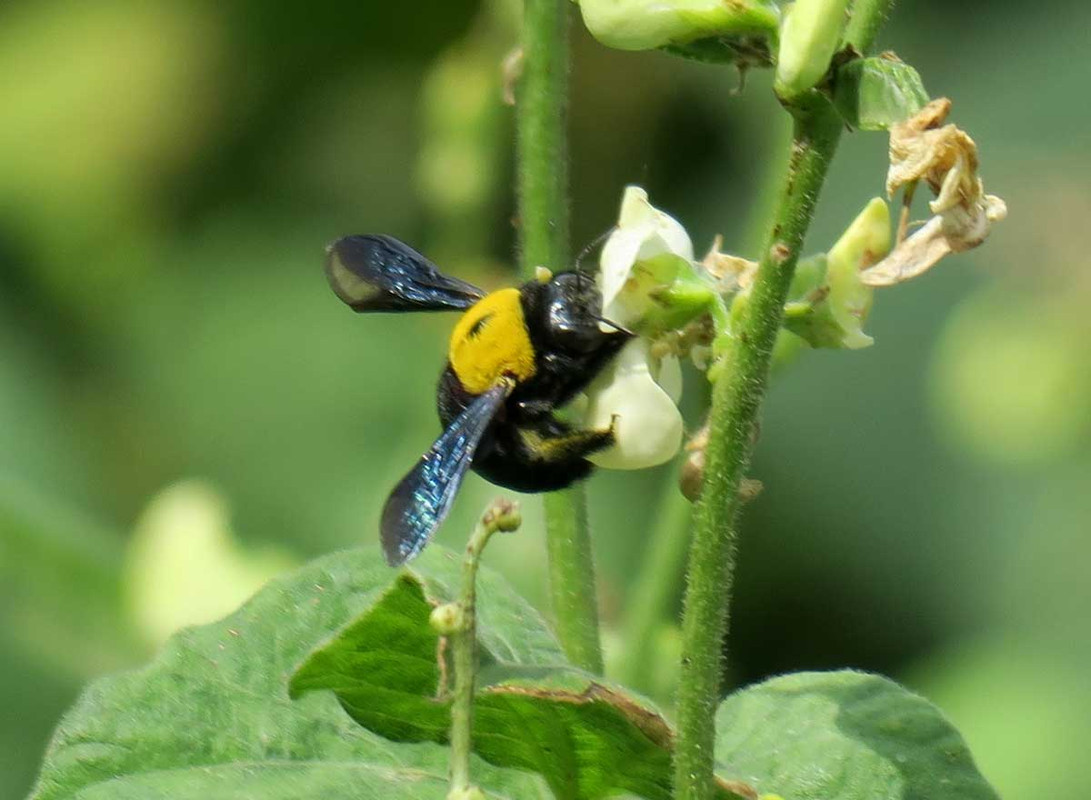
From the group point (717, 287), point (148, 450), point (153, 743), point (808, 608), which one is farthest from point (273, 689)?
point (148, 450)

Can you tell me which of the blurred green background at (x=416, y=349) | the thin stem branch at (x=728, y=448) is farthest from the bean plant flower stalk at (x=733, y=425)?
the blurred green background at (x=416, y=349)

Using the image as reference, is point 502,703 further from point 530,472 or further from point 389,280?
point 389,280

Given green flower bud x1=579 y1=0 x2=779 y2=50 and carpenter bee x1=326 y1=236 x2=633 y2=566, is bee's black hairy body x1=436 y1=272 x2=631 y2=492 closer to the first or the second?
carpenter bee x1=326 y1=236 x2=633 y2=566

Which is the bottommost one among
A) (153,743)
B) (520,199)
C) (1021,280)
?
(153,743)

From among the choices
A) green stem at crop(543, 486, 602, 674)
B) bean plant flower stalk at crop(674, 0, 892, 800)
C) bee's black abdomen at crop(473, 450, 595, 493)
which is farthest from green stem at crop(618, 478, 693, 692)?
bean plant flower stalk at crop(674, 0, 892, 800)

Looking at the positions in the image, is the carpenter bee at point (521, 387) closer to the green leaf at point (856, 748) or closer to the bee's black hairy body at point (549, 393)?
the bee's black hairy body at point (549, 393)

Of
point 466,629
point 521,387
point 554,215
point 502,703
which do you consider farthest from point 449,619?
point 554,215

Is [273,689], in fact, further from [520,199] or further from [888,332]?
[888,332]
